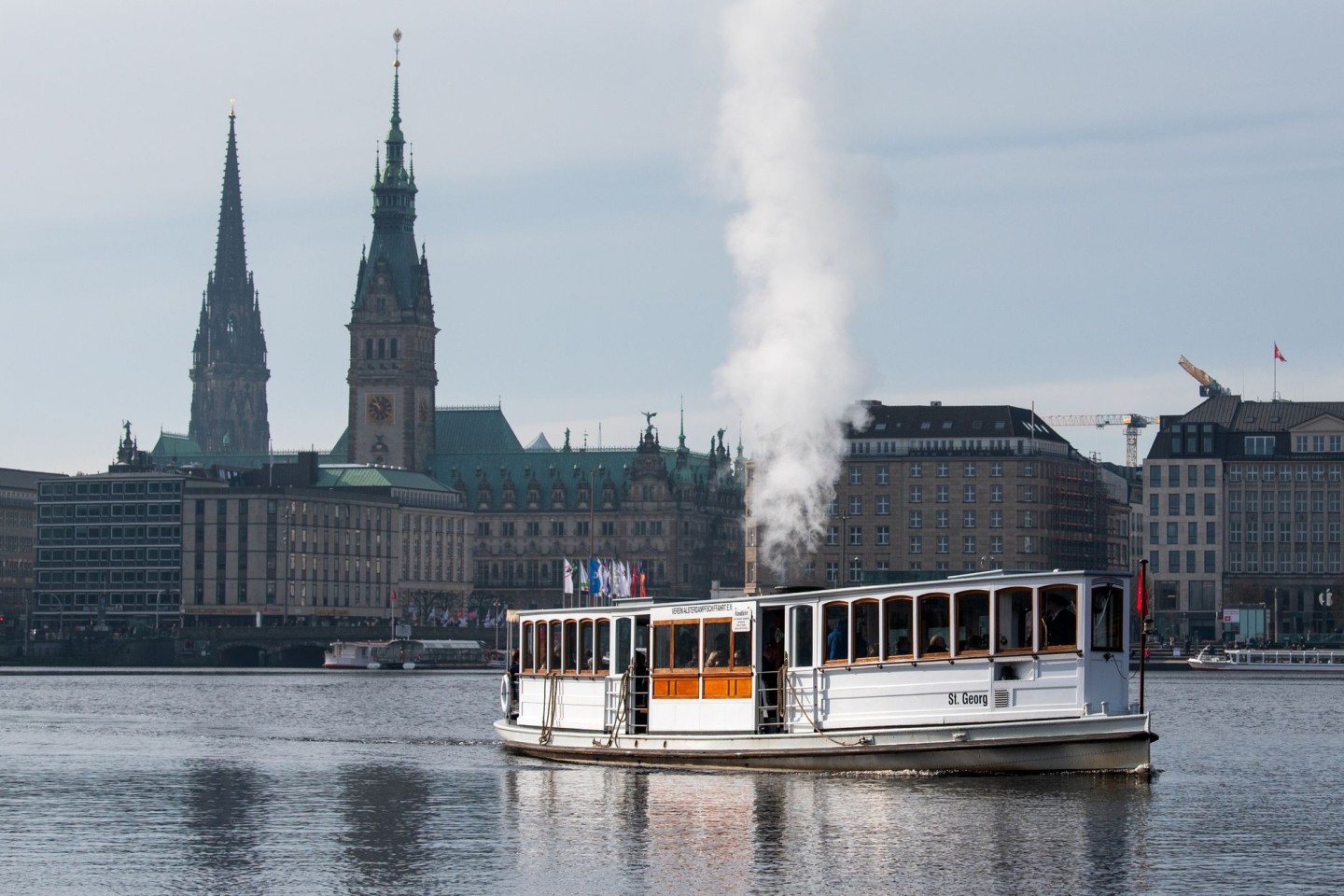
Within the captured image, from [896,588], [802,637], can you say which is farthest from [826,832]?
[802,637]

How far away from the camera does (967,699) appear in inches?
2522

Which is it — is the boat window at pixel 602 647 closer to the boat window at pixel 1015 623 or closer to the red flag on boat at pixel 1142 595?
the boat window at pixel 1015 623

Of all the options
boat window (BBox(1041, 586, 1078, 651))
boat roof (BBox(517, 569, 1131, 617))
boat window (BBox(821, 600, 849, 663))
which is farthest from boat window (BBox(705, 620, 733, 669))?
boat window (BBox(1041, 586, 1078, 651))

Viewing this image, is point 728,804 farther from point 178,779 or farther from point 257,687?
point 257,687

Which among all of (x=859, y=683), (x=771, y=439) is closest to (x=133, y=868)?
(x=859, y=683)

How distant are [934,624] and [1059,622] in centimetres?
346

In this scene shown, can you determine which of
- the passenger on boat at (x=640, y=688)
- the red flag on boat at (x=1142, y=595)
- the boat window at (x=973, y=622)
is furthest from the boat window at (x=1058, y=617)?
the passenger on boat at (x=640, y=688)

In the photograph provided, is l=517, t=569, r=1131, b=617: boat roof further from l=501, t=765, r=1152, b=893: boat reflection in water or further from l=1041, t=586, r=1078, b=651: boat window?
l=501, t=765, r=1152, b=893: boat reflection in water

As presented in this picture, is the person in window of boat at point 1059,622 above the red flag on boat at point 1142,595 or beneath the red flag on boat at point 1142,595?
beneath

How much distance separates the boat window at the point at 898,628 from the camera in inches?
2569

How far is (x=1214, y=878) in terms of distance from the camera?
50.6 m

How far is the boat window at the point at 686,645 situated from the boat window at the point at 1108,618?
12.2 m

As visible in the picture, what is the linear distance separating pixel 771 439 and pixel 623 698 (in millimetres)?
11580

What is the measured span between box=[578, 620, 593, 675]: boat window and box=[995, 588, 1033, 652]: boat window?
15992mm
